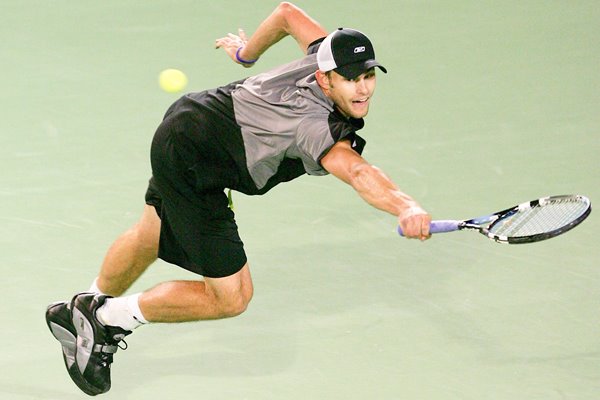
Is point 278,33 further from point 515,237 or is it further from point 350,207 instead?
point 515,237

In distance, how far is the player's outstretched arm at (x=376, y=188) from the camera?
15.7ft

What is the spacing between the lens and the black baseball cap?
5254mm

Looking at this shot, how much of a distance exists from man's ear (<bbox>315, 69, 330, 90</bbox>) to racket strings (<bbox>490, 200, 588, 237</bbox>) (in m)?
0.94

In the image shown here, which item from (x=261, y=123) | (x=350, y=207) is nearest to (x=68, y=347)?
(x=261, y=123)

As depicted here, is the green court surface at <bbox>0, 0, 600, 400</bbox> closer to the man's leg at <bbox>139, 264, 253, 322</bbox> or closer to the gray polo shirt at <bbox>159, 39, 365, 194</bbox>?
the man's leg at <bbox>139, 264, 253, 322</bbox>

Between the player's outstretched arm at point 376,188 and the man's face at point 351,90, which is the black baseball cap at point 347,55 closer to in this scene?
the man's face at point 351,90

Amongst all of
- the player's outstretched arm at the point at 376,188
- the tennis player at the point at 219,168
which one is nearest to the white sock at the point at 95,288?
the tennis player at the point at 219,168

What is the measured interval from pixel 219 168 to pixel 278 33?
0.97m

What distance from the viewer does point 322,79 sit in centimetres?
538

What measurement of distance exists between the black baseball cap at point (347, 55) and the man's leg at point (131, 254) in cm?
123

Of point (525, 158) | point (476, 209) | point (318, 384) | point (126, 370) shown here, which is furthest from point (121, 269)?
point (525, 158)

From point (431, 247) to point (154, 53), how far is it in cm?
370

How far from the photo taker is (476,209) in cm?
742

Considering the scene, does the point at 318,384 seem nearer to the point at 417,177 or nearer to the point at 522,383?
the point at 522,383
